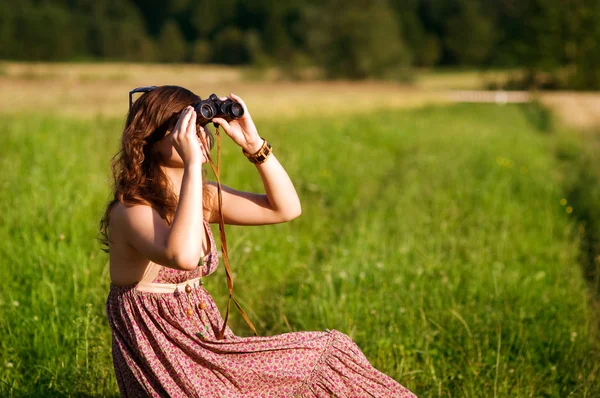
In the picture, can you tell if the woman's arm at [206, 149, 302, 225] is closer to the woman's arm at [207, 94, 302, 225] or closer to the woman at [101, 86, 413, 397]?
the woman's arm at [207, 94, 302, 225]

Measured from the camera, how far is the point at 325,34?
57.0 metres

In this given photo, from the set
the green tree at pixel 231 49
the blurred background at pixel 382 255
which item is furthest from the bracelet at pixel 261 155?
the green tree at pixel 231 49

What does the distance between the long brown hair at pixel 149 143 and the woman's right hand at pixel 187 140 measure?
6.7 inches

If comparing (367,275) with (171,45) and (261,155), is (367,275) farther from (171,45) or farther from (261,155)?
(171,45)

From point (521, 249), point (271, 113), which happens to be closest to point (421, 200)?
point (521, 249)

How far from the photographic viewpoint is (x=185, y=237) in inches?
84.7

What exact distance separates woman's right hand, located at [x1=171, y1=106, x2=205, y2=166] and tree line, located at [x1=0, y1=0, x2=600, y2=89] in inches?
2040

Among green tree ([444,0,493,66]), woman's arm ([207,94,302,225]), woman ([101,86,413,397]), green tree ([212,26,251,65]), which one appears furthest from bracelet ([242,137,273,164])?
green tree ([444,0,493,66])

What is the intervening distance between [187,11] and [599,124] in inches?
2244

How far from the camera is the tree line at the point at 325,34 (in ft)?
168

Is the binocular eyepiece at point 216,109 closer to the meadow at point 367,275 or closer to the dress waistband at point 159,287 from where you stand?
the dress waistband at point 159,287

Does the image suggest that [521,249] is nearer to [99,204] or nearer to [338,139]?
[99,204]

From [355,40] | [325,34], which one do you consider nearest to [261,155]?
[355,40]

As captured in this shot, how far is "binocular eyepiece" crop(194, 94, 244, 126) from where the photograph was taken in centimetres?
228
